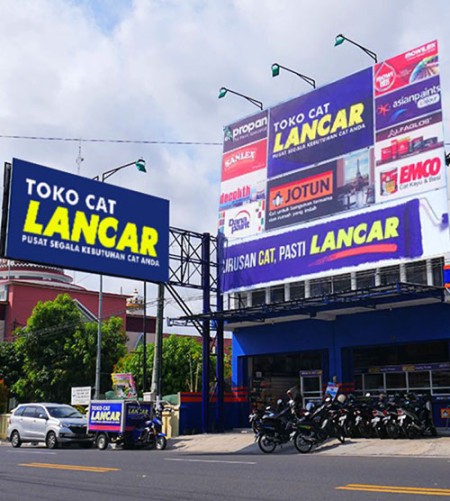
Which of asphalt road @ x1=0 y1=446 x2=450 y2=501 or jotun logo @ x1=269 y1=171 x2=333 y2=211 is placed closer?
asphalt road @ x1=0 y1=446 x2=450 y2=501

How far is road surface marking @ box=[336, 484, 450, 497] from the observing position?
9383 millimetres

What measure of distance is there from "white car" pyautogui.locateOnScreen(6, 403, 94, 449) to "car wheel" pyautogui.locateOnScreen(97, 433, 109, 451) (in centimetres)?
154

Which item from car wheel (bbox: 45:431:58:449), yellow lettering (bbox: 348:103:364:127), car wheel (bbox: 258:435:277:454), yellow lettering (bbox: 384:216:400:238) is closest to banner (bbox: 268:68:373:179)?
yellow lettering (bbox: 348:103:364:127)

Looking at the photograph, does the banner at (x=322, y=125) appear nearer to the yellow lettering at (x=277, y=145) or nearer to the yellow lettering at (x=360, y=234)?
the yellow lettering at (x=277, y=145)

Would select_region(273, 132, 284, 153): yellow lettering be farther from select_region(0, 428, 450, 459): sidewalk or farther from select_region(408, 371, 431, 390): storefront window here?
select_region(0, 428, 450, 459): sidewalk

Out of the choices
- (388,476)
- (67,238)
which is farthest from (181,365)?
(388,476)

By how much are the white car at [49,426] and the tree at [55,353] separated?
46.0 ft

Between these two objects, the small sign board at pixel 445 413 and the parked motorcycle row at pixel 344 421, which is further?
the small sign board at pixel 445 413

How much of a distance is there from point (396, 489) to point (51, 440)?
1736 centimetres

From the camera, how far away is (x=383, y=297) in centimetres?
2228

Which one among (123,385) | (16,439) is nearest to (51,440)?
(16,439)

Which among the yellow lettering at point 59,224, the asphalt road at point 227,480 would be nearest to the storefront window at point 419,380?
the asphalt road at point 227,480

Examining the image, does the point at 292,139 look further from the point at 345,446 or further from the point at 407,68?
the point at 345,446

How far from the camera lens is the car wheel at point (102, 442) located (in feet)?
74.8
